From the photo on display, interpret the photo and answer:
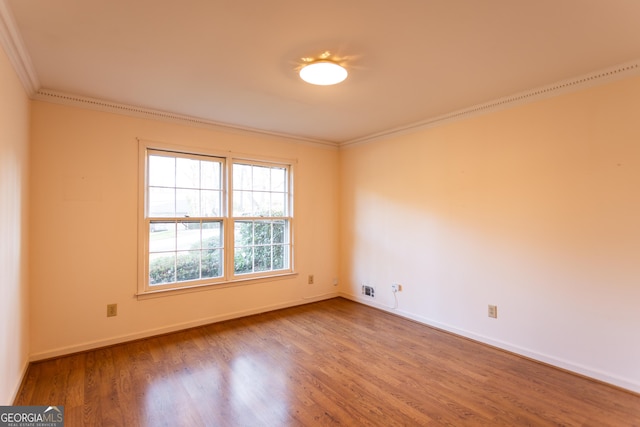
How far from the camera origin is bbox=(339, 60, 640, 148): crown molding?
2.38m

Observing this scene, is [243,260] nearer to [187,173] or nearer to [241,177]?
[241,177]

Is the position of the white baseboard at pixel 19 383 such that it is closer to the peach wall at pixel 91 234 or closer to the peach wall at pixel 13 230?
the peach wall at pixel 13 230

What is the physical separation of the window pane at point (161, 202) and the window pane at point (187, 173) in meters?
0.16

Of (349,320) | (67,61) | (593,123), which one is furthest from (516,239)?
(67,61)

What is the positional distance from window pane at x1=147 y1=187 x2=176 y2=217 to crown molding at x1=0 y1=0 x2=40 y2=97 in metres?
1.29

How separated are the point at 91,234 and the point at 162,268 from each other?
771mm

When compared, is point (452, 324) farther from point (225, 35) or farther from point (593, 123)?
point (225, 35)

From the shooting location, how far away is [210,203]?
383 cm

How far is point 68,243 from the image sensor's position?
115 inches

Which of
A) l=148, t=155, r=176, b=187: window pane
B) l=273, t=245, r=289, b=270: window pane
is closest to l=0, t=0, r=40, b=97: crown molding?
l=148, t=155, r=176, b=187: window pane

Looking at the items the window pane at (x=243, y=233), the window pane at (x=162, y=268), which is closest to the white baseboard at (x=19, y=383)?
the window pane at (x=162, y=268)

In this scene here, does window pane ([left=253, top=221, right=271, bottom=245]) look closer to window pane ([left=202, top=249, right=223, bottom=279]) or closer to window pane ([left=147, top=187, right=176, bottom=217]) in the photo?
window pane ([left=202, top=249, right=223, bottom=279])

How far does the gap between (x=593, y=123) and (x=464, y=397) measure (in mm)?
2392

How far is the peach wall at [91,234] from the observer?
2.80 m
